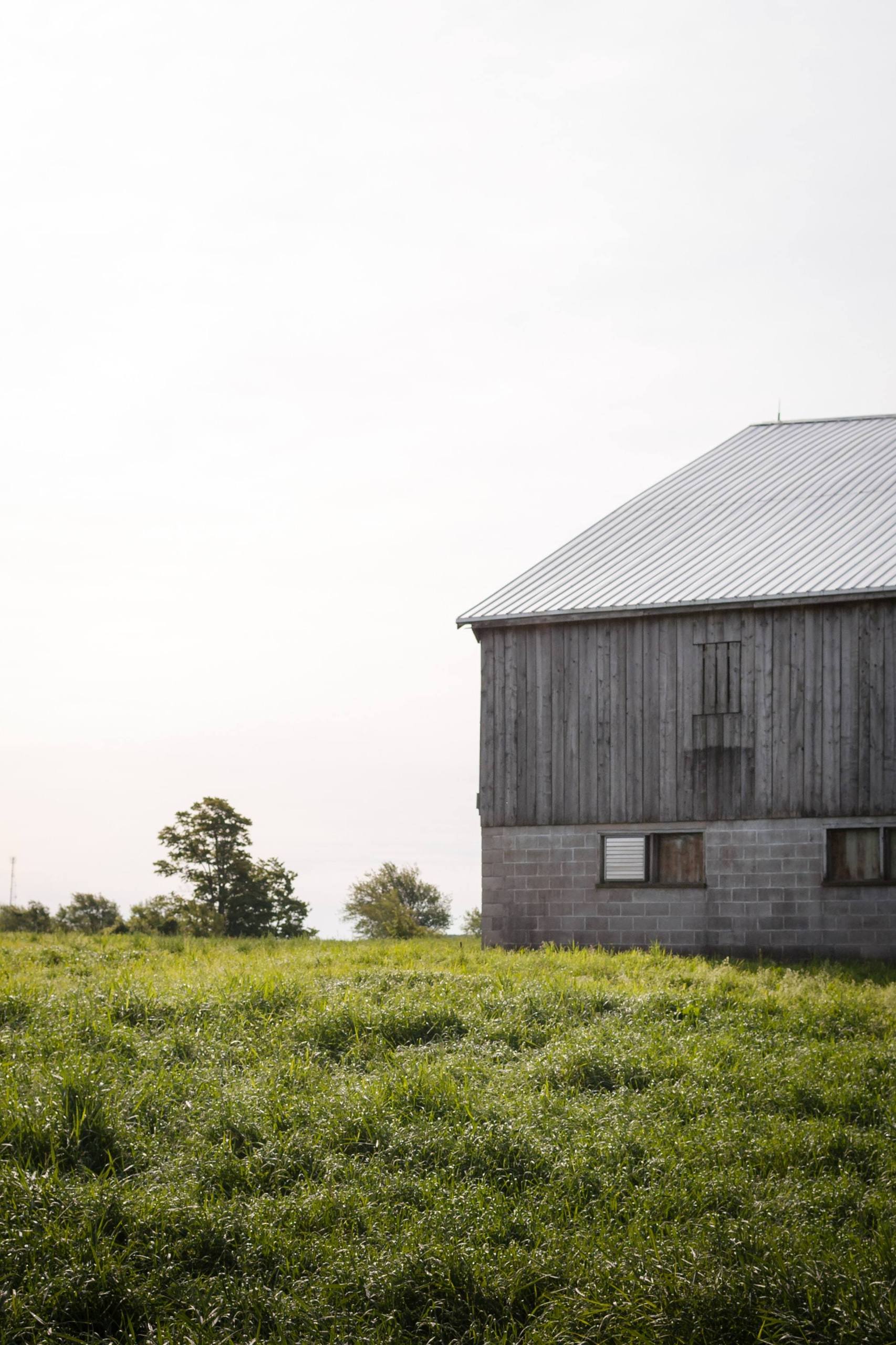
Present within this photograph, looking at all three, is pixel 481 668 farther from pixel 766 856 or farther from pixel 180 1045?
pixel 180 1045

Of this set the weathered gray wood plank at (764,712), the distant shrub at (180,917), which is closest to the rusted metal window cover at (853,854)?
the weathered gray wood plank at (764,712)

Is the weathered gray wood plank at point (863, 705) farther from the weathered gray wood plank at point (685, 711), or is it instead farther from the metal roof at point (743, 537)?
the weathered gray wood plank at point (685, 711)

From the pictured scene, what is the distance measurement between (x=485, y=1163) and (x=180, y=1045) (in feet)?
10.6

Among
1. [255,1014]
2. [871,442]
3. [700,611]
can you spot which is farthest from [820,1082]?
[871,442]

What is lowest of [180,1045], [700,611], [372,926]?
[372,926]

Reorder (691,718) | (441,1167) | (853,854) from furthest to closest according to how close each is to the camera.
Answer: (691,718) → (853,854) → (441,1167)

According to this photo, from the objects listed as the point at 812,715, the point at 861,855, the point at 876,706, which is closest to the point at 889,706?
the point at 876,706

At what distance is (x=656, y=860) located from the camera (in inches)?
795

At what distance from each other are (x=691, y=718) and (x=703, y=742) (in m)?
0.42

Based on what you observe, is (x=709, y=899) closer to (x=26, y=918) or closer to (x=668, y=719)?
(x=668, y=719)

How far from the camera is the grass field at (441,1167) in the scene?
5.98 meters

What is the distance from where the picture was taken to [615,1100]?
28.5ft

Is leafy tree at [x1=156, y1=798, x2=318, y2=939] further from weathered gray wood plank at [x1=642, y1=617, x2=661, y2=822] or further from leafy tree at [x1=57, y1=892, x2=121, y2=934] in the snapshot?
weathered gray wood plank at [x1=642, y1=617, x2=661, y2=822]

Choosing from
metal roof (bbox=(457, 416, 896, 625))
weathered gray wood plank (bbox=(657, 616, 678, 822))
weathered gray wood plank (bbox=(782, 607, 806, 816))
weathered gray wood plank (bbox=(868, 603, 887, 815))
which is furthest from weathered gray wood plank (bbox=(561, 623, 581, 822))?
weathered gray wood plank (bbox=(868, 603, 887, 815))
